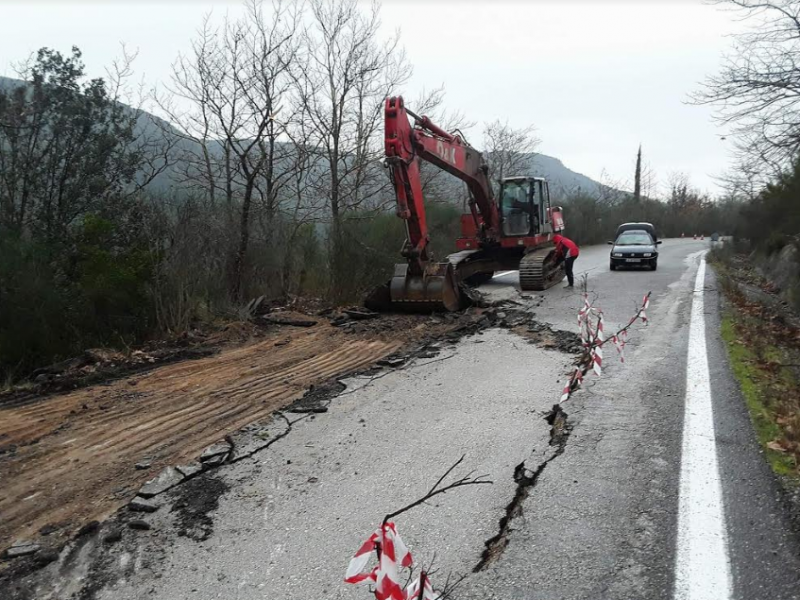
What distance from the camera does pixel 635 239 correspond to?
2166cm

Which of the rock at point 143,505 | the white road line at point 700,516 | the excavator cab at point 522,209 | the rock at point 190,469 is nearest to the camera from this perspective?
the white road line at point 700,516

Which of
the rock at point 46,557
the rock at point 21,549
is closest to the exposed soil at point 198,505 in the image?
the rock at point 46,557

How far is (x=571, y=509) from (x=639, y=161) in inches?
3174

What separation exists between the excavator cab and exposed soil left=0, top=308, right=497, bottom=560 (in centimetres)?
749

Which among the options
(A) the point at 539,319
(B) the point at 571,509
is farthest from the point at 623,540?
(A) the point at 539,319

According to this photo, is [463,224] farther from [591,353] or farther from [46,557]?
[46,557]

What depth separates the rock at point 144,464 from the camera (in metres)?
4.41

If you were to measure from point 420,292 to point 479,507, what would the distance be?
7389 millimetres

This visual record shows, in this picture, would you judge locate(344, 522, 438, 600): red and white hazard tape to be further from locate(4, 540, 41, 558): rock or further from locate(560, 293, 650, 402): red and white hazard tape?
locate(560, 293, 650, 402): red and white hazard tape

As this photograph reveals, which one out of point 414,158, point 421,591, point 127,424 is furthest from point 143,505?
point 414,158

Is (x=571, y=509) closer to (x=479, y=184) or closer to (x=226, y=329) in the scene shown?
(x=226, y=329)

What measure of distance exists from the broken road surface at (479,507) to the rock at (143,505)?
7 centimetres

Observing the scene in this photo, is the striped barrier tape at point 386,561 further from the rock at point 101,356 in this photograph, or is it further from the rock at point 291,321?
the rock at point 291,321

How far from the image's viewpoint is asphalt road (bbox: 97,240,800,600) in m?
3.02
